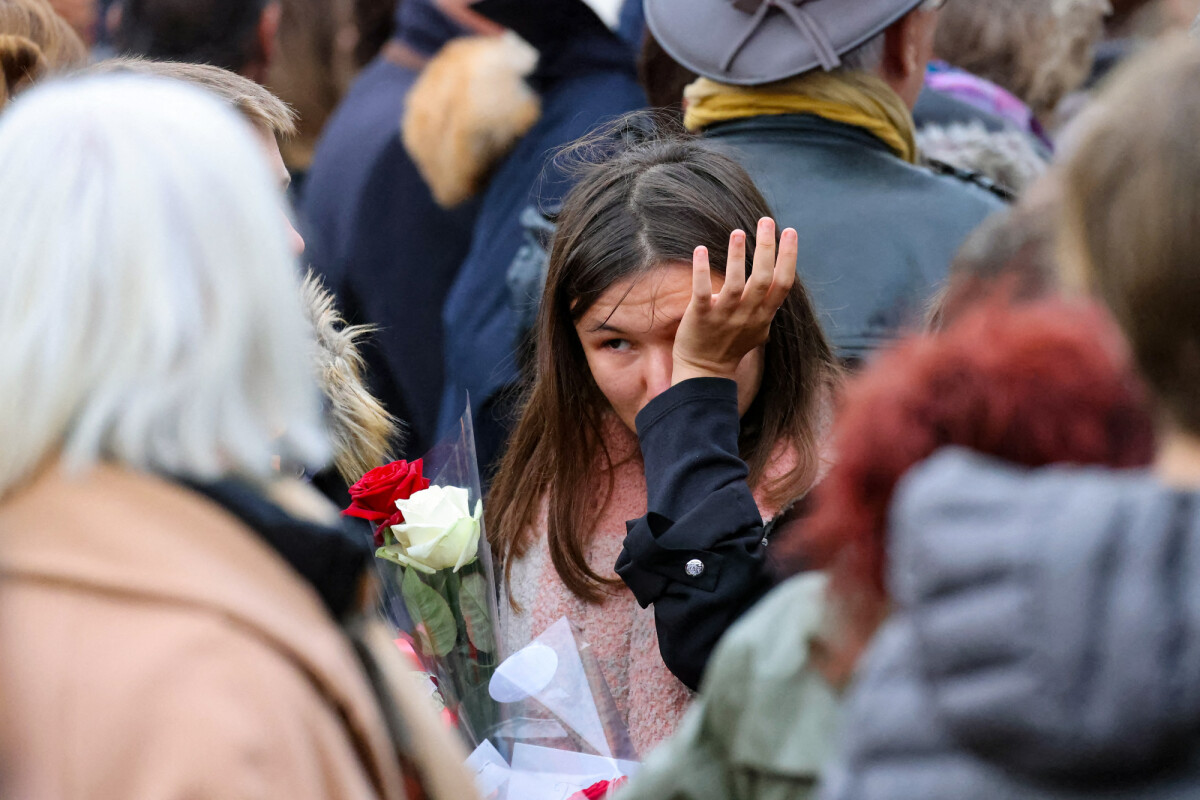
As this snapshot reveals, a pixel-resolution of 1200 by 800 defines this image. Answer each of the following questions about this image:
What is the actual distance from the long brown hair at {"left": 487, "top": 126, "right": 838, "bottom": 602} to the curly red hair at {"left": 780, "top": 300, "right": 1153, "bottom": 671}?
101 centimetres

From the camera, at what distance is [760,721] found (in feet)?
3.68

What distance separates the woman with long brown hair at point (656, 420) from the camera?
1718 millimetres

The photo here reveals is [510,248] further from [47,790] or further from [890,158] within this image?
[47,790]

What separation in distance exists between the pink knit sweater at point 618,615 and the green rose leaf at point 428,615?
0.76 feet

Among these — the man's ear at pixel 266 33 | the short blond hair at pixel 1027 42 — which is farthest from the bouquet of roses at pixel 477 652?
the short blond hair at pixel 1027 42

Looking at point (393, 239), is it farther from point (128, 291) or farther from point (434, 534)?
point (128, 291)

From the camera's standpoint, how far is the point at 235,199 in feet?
3.61

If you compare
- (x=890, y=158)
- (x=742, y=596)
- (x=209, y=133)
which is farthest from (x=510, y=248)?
(x=209, y=133)

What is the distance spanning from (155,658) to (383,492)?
95 centimetres

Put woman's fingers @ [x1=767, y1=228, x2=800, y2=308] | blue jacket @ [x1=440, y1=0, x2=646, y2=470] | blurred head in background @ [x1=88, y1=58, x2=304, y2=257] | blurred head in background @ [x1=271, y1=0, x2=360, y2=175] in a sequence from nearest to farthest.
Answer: woman's fingers @ [x1=767, y1=228, x2=800, y2=308] → blurred head in background @ [x1=88, y1=58, x2=304, y2=257] → blue jacket @ [x1=440, y1=0, x2=646, y2=470] → blurred head in background @ [x1=271, y1=0, x2=360, y2=175]

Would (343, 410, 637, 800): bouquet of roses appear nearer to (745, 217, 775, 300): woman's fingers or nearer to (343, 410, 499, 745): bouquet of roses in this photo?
(343, 410, 499, 745): bouquet of roses

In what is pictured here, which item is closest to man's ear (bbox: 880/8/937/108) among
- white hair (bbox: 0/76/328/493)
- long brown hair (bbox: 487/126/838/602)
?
long brown hair (bbox: 487/126/838/602)

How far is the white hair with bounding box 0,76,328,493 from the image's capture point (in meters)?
1.06

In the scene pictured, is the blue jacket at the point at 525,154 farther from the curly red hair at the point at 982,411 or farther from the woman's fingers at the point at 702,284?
the curly red hair at the point at 982,411
